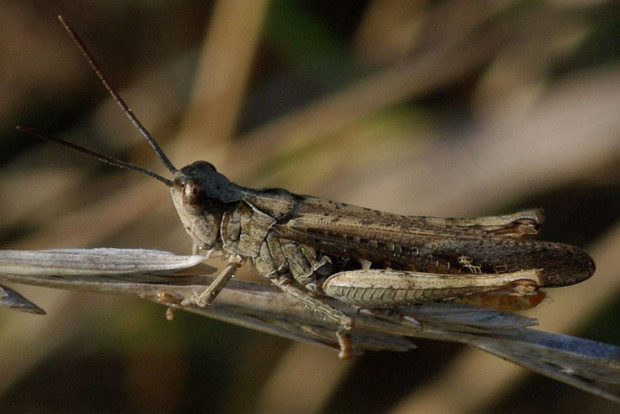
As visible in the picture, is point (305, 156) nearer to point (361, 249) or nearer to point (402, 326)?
point (361, 249)

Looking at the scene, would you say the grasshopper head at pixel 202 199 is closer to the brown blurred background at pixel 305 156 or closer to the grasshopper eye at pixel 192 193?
the grasshopper eye at pixel 192 193

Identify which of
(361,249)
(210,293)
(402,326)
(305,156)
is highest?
(305,156)

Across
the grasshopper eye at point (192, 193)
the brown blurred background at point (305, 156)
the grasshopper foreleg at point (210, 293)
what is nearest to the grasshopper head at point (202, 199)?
the grasshopper eye at point (192, 193)

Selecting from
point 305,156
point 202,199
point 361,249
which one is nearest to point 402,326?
point 361,249

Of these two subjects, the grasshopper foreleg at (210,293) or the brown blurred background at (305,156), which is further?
the brown blurred background at (305,156)

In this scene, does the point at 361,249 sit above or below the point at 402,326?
above

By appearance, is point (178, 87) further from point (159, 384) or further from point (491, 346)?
point (491, 346)

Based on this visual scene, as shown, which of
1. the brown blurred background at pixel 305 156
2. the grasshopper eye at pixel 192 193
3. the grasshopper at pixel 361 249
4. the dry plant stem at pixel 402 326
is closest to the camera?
the dry plant stem at pixel 402 326
